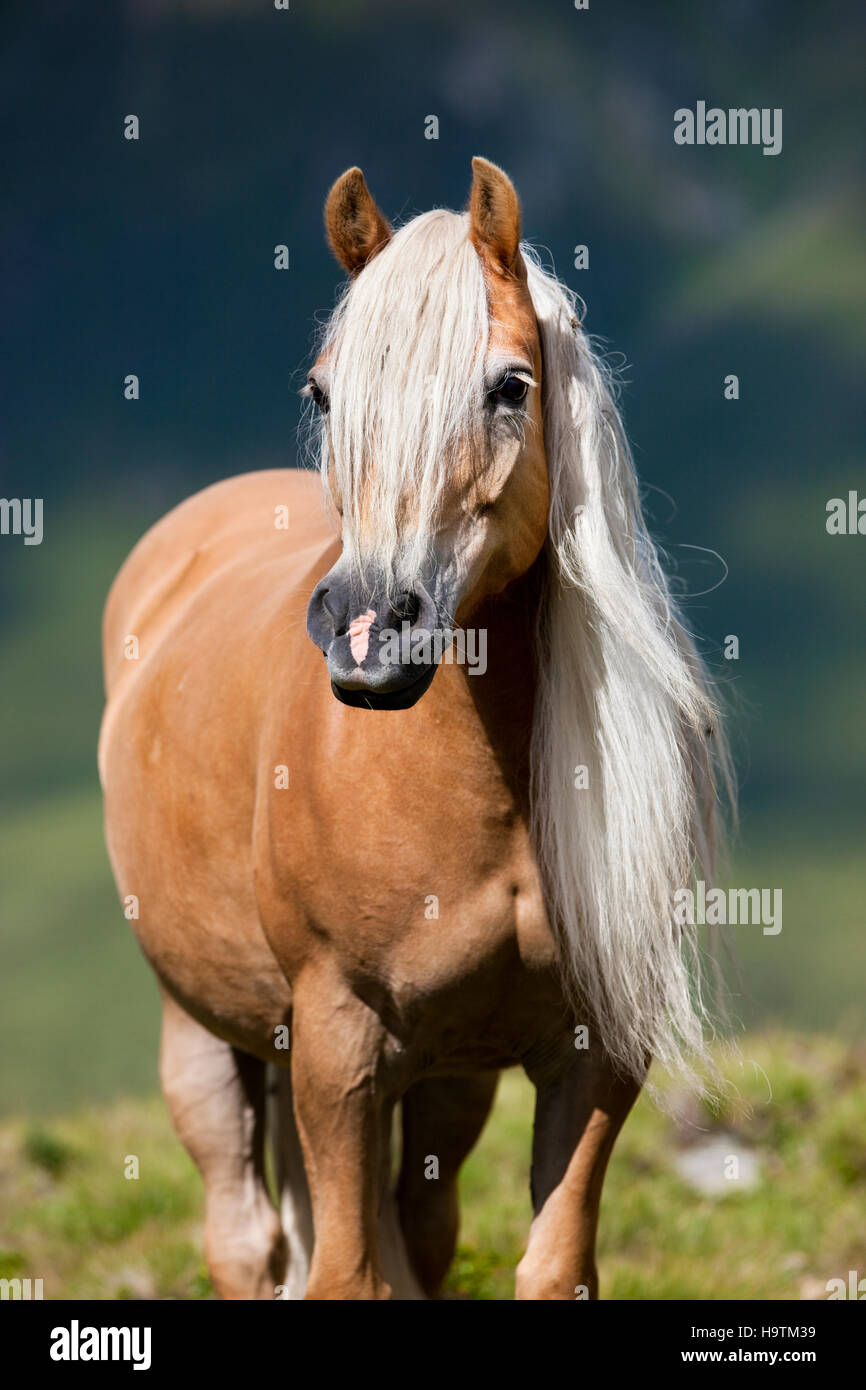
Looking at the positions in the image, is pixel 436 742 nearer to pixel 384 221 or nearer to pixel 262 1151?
pixel 384 221

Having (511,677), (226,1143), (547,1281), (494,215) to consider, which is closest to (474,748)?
(511,677)

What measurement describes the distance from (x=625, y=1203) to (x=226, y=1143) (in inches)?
75.5

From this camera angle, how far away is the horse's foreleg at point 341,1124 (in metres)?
2.54

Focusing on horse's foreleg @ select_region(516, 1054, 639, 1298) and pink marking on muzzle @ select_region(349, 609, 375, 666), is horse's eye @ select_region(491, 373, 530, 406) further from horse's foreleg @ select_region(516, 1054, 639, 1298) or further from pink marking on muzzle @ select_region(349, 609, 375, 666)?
horse's foreleg @ select_region(516, 1054, 639, 1298)

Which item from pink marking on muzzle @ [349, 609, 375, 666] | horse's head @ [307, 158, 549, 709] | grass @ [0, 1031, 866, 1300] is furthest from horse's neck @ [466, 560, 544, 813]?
grass @ [0, 1031, 866, 1300]

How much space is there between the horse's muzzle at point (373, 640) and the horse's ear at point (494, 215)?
1.98 feet

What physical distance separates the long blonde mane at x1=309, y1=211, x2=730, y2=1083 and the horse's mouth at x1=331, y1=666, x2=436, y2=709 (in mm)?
300

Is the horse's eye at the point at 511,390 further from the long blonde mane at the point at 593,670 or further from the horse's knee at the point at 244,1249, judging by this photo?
the horse's knee at the point at 244,1249

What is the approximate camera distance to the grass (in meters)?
4.34

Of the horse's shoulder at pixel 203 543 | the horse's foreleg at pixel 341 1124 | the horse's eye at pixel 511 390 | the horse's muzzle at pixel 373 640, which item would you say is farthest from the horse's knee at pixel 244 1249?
the horse's eye at pixel 511 390

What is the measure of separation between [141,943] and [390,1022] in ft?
4.18

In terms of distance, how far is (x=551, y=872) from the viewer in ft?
8.15

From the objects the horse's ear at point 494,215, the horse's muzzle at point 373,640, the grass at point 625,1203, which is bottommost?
the grass at point 625,1203
